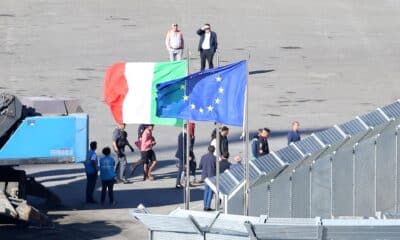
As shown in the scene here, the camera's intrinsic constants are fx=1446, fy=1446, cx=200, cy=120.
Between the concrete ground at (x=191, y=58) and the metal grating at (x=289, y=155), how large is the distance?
12.5ft

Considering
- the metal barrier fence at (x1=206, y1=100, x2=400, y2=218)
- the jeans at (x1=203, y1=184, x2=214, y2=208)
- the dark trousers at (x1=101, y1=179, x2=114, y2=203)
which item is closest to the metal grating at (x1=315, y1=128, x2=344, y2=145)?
the metal barrier fence at (x1=206, y1=100, x2=400, y2=218)

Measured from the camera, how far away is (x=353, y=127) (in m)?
22.2

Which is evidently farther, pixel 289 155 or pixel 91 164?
pixel 91 164

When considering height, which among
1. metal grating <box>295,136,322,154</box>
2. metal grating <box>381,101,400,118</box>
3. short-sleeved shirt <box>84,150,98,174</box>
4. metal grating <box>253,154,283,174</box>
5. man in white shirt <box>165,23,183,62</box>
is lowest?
short-sleeved shirt <box>84,150,98,174</box>

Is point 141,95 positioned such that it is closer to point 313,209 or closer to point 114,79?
point 114,79

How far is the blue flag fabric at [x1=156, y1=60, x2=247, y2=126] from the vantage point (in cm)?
1875

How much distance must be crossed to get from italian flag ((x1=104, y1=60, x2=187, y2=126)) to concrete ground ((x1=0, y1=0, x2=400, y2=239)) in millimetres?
2445

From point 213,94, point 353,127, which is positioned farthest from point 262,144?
point 213,94

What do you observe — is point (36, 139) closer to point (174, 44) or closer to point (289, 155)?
point (289, 155)

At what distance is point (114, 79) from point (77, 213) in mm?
4148

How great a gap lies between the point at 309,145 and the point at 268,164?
1800 millimetres

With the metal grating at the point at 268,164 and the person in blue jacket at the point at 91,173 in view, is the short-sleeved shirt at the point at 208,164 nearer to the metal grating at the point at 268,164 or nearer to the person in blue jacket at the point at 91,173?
the person in blue jacket at the point at 91,173

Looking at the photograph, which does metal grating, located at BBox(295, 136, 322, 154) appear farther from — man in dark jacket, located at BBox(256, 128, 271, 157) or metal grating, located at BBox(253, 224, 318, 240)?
man in dark jacket, located at BBox(256, 128, 271, 157)

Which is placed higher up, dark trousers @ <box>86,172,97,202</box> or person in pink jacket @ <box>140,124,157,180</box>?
person in pink jacket @ <box>140,124,157,180</box>
